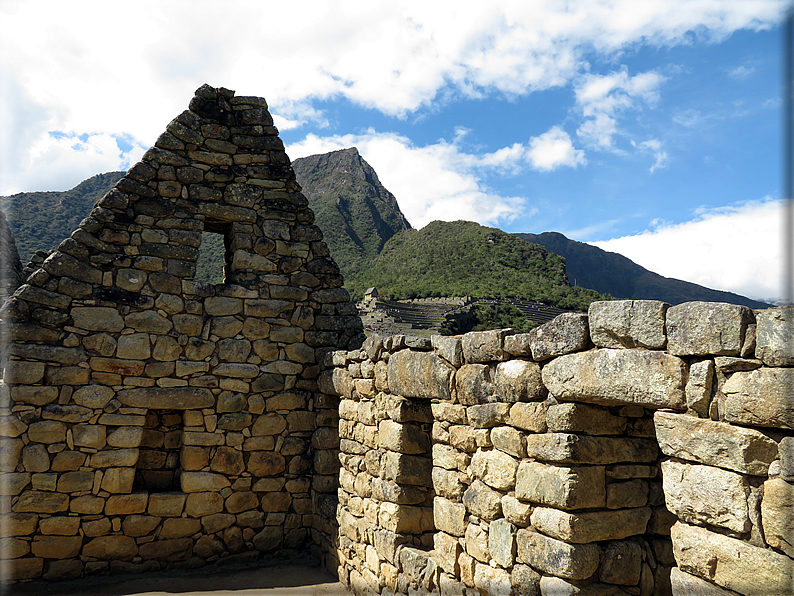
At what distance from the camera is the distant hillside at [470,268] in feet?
79.9

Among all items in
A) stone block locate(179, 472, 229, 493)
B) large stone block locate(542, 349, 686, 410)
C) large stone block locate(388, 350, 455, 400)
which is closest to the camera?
large stone block locate(542, 349, 686, 410)

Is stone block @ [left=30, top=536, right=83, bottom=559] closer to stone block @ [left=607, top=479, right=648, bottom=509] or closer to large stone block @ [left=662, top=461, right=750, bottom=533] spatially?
stone block @ [left=607, top=479, right=648, bottom=509]

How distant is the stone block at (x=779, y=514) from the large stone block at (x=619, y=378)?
1.38ft

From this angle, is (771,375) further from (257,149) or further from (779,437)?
(257,149)

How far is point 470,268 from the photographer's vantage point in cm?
2823

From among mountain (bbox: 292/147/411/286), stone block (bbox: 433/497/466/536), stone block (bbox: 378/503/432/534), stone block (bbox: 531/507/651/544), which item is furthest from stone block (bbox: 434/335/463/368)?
mountain (bbox: 292/147/411/286)

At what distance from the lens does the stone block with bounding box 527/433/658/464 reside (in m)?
2.73

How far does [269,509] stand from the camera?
5.86m

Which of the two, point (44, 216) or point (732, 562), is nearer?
point (732, 562)

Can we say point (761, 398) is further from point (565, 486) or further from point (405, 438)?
point (405, 438)

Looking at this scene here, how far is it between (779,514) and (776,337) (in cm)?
62

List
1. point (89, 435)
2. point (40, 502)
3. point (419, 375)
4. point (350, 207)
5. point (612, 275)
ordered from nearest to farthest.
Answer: point (419, 375) < point (40, 502) < point (89, 435) < point (350, 207) < point (612, 275)

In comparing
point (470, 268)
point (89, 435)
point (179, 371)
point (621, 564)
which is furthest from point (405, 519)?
point (470, 268)

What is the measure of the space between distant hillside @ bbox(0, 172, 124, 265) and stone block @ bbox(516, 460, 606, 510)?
19.8m
